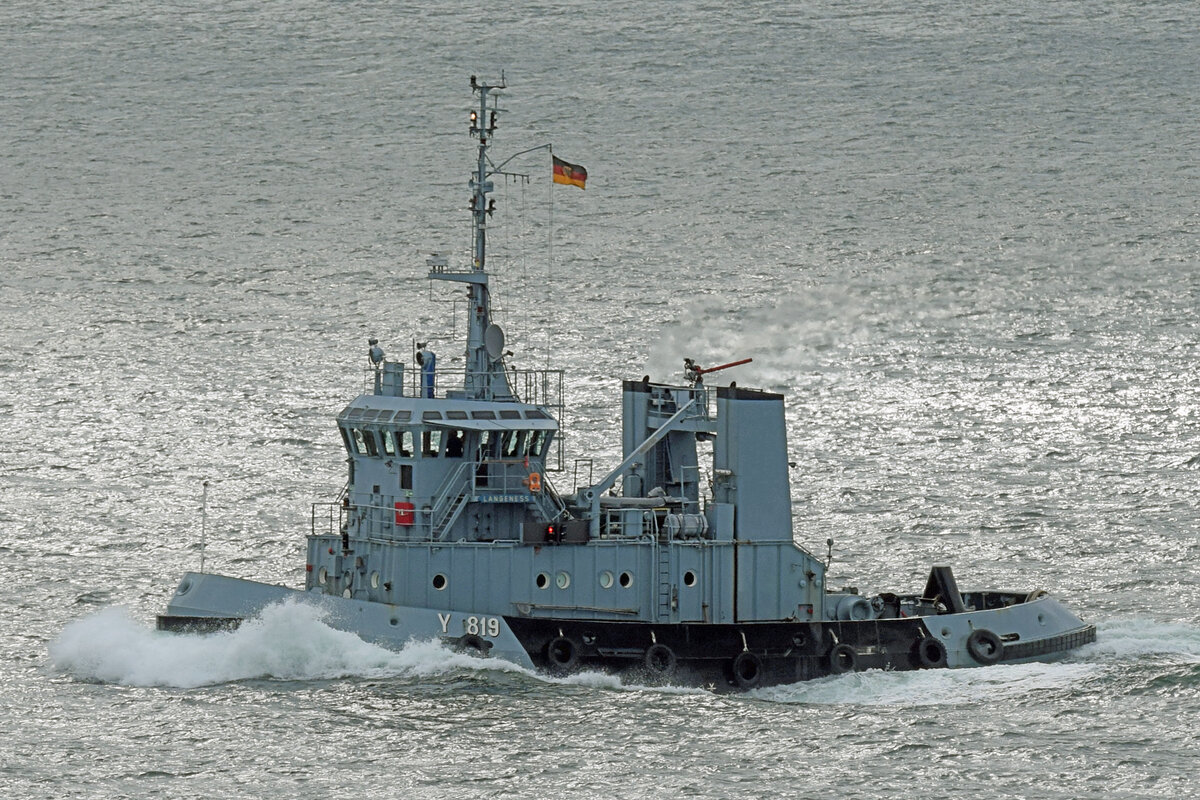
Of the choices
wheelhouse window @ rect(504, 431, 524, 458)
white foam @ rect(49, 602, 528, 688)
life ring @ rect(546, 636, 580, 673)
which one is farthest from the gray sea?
wheelhouse window @ rect(504, 431, 524, 458)

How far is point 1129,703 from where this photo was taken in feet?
105

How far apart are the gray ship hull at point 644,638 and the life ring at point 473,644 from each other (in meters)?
0.02

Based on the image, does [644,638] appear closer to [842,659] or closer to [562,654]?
[562,654]

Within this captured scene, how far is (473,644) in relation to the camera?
32.3m

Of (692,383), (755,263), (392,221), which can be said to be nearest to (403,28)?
(392,221)

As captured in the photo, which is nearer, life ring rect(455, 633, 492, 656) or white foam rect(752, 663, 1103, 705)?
life ring rect(455, 633, 492, 656)

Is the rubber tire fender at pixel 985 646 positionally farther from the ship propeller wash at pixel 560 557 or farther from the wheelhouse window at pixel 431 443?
the wheelhouse window at pixel 431 443

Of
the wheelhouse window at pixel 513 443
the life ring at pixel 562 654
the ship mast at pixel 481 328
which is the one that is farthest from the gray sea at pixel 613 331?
the ship mast at pixel 481 328

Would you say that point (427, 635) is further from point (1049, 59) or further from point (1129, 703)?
point (1049, 59)

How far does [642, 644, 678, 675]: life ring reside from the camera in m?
32.4

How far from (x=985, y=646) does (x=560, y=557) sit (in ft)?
24.4

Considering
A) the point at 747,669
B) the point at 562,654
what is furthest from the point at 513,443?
the point at 747,669

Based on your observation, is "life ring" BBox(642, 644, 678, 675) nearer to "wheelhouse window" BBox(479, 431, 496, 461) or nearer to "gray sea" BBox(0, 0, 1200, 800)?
"gray sea" BBox(0, 0, 1200, 800)

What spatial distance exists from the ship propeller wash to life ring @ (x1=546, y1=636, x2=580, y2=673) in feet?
0.10
